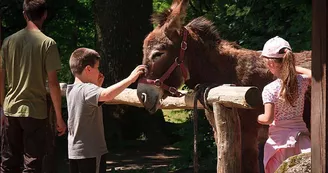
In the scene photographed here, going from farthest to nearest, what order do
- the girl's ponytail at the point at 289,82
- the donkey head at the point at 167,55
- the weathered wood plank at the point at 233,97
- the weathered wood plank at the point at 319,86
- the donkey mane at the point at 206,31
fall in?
the donkey mane at the point at 206,31, the donkey head at the point at 167,55, the weathered wood plank at the point at 233,97, the girl's ponytail at the point at 289,82, the weathered wood plank at the point at 319,86

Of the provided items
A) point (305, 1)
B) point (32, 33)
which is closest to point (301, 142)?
point (32, 33)

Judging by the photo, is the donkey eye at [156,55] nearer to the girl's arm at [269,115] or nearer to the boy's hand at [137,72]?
the boy's hand at [137,72]

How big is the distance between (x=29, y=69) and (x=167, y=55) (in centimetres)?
115

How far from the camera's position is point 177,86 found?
17.5 feet

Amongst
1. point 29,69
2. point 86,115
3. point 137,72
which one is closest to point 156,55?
point 137,72

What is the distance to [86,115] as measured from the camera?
5.02 m

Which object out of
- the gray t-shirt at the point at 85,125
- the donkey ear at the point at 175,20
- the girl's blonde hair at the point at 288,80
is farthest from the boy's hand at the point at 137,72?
the girl's blonde hair at the point at 288,80

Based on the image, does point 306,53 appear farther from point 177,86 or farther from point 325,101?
point 325,101

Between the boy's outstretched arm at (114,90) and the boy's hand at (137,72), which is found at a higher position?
the boy's hand at (137,72)

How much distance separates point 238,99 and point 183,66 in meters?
0.88

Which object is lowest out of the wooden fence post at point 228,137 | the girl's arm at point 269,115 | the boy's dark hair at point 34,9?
the wooden fence post at point 228,137

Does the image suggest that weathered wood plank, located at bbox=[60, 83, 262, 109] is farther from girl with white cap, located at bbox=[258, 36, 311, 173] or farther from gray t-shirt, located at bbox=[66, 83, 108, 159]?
gray t-shirt, located at bbox=[66, 83, 108, 159]

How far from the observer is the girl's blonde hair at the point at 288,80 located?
14.5 ft

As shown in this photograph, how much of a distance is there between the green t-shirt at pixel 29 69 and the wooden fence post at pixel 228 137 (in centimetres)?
143
